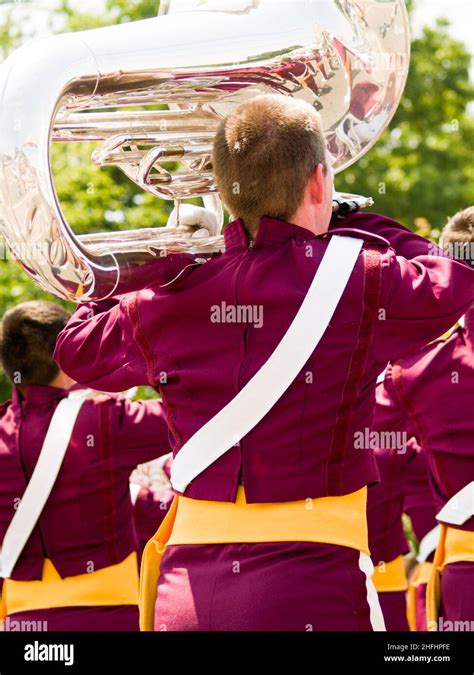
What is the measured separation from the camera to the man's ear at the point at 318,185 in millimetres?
3012

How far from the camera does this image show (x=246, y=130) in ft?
9.91

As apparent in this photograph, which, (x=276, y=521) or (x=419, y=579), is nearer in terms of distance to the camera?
(x=276, y=521)

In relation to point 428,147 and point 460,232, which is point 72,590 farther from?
point 428,147

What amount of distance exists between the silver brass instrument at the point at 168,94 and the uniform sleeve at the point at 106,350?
85mm

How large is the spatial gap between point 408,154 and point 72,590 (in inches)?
644

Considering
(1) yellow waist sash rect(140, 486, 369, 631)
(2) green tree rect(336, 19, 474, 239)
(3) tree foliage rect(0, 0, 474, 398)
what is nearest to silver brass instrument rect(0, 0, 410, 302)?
(1) yellow waist sash rect(140, 486, 369, 631)

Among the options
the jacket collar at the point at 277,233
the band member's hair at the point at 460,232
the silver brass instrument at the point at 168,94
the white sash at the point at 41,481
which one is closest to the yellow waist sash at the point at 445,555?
the band member's hair at the point at 460,232

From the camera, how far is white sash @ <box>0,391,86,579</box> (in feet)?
15.2

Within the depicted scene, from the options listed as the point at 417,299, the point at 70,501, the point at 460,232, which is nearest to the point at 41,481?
the point at 70,501

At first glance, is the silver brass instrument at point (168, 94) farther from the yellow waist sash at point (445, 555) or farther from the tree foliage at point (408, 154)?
the tree foliage at point (408, 154)

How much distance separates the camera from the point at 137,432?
15.3ft

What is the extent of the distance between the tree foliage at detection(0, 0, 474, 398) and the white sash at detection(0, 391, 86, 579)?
6.94m

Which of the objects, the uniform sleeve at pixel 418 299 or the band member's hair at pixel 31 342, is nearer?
the uniform sleeve at pixel 418 299
